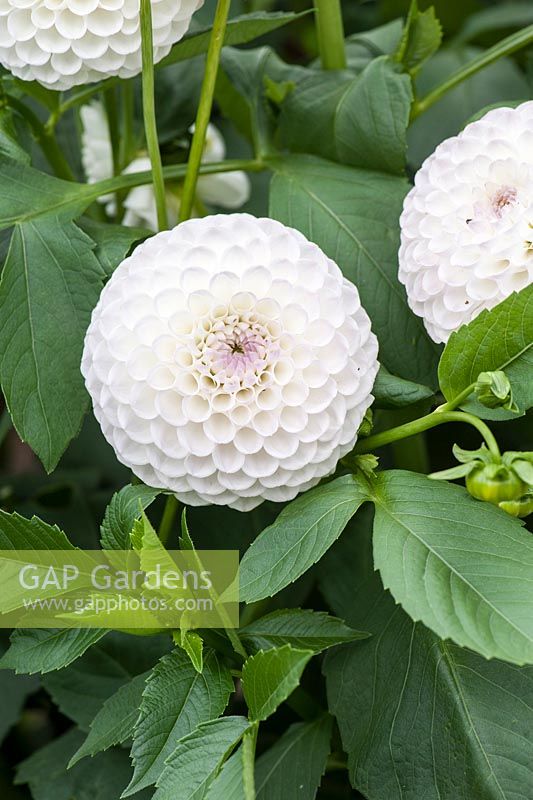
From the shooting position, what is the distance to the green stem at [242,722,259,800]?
406 millimetres

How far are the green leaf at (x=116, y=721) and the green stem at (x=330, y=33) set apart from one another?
18.2 inches

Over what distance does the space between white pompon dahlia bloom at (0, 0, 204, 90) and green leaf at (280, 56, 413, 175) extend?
14cm

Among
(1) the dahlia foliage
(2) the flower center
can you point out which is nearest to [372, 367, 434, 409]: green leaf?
(1) the dahlia foliage

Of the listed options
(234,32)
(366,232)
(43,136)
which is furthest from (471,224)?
(43,136)

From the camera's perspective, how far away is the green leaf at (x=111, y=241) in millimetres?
582

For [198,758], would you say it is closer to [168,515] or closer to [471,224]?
[168,515]

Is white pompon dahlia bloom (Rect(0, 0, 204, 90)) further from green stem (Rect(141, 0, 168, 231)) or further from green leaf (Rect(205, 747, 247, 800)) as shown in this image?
green leaf (Rect(205, 747, 247, 800))

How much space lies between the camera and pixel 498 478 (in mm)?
435

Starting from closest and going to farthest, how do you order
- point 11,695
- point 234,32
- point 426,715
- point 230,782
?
point 230,782
point 426,715
point 234,32
point 11,695

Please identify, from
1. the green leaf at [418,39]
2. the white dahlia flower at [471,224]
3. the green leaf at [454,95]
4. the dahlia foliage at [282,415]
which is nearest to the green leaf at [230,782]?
the dahlia foliage at [282,415]

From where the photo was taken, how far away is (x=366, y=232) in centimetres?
62

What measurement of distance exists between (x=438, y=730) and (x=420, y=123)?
1.84ft

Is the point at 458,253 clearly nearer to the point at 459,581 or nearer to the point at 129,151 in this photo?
the point at 459,581

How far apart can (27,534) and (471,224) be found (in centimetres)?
29
